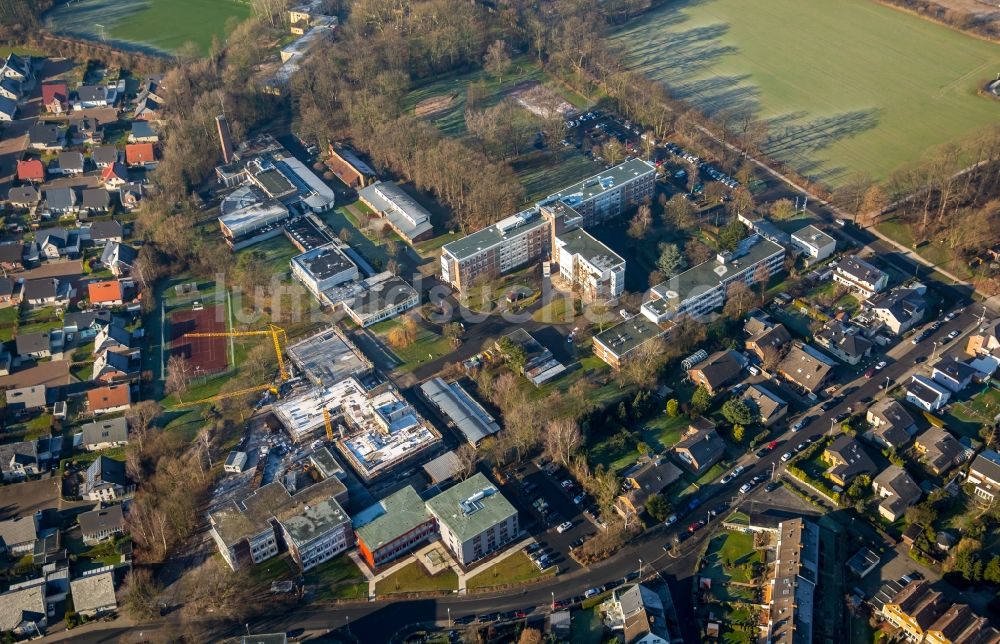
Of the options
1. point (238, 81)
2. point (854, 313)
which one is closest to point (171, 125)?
point (238, 81)

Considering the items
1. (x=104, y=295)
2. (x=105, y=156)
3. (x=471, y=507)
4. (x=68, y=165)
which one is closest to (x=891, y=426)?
(x=471, y=507)

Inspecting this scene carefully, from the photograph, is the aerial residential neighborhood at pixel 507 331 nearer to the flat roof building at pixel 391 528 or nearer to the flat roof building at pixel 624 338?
the flat roof building at pixel 391 528

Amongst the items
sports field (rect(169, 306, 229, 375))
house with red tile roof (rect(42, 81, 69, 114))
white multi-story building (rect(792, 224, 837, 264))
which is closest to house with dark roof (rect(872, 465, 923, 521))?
white multi-story building (rect(792, 224, 837, 264))

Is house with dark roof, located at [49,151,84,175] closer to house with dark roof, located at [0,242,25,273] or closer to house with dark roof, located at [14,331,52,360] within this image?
house with dark roof, located at [0,242,25,273]

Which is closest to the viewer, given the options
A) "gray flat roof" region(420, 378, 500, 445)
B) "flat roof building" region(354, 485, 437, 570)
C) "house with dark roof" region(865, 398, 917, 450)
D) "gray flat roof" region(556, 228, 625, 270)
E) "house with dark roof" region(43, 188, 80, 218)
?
"flat roof building" region(354, 485, 437, 570)

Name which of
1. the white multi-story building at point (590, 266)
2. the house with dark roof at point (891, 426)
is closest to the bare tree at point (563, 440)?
the white multi-story building at point (590, 266)

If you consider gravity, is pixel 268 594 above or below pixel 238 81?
below

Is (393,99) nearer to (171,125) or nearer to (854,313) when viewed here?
(171,125)
